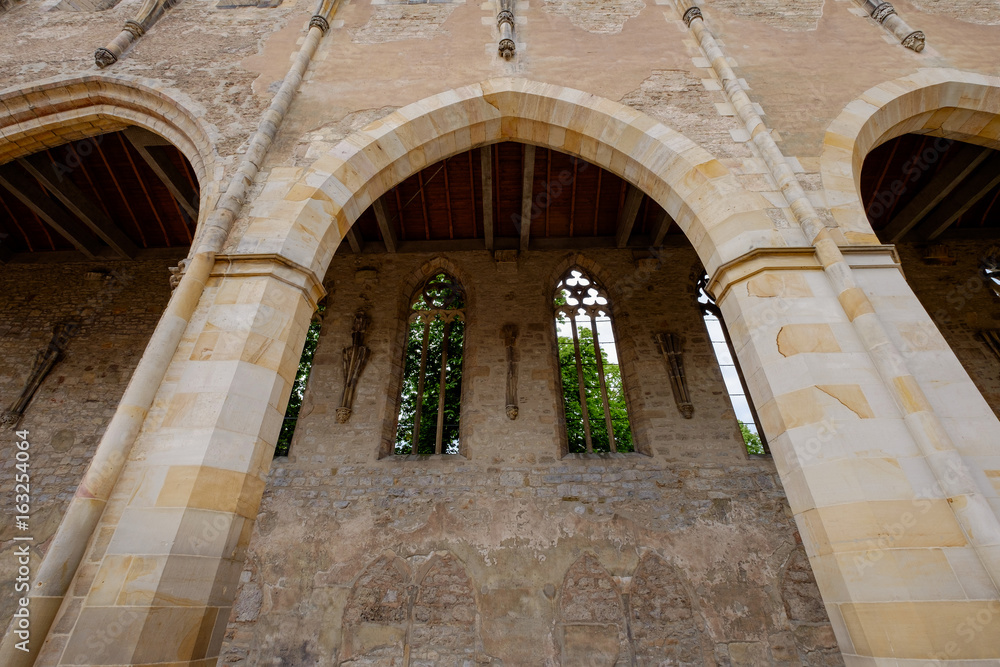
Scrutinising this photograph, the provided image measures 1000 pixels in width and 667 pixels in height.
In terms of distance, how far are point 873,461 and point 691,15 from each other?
4882 mm

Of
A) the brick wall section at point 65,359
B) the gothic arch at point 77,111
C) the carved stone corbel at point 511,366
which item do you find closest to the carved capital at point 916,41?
the carved stone corbel at point 511,366

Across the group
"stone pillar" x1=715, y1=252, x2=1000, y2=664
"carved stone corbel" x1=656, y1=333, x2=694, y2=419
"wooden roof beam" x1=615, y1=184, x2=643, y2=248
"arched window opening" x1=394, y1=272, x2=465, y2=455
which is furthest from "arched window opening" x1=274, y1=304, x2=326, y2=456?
"stone pillar" x1=715, y1=252, x2=1000, y2=664

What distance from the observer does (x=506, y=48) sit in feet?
14.9

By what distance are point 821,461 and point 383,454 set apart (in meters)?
4.42

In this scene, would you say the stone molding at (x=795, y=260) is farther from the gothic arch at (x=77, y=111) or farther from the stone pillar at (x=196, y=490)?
the gothic arch at (x=77, y=111)

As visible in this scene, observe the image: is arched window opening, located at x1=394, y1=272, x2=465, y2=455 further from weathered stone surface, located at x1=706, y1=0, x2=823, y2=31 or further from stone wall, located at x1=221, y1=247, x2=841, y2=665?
weathered stone surface, located at x1=706, y1=0, x2=823, y2=31

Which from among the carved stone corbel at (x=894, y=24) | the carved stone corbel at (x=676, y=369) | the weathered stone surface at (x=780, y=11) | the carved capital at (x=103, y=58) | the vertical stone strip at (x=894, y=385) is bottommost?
the vertical stone strip at (x=894, y=385)

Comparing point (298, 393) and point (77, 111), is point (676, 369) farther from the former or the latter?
point (77, 111)

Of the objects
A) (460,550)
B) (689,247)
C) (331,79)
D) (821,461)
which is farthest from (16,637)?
(689,247)

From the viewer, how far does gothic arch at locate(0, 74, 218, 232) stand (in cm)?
428

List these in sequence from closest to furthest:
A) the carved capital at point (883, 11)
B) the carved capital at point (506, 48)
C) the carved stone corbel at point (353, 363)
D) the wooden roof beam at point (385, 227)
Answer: the carved capital at point (506, 48)
the carved capital at point (883, 11)
the carved stone corbel at point (353, 363)
the wooden roof beam at point (385, 227)

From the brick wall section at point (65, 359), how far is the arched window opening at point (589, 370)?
6.10 metres

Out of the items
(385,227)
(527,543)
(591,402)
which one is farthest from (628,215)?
(527,543)

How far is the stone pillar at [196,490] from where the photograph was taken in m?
2.10
